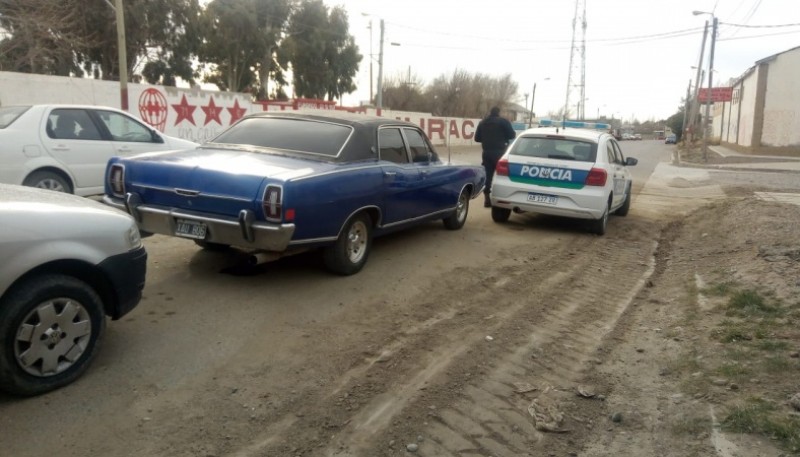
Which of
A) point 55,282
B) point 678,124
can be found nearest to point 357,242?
point 55,282

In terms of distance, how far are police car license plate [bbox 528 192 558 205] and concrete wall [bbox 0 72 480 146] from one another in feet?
22.0

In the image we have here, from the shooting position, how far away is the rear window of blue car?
20.0 ft

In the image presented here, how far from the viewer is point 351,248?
19.9 ft

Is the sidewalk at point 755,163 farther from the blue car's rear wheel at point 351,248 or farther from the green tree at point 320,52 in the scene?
the green tree at point 320,52

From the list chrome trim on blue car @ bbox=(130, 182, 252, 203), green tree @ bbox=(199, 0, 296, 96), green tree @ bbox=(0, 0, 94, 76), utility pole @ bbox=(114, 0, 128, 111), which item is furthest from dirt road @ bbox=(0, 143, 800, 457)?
green tree @ bbox=(199, 0, 296, 96)

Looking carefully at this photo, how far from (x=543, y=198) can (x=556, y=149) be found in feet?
2.67

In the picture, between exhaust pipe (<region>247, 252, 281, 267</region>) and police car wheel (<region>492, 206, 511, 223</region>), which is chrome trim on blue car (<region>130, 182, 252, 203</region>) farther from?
police car wheel (<region>492, 206, 511, 223</region>)

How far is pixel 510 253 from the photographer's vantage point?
302 inches

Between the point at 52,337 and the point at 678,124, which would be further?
the point at 678,124

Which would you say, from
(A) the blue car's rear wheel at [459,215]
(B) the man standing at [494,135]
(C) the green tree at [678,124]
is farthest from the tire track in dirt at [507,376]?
(C) the green tree at [678,124]

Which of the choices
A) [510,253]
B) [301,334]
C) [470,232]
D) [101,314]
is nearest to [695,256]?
[510,253]

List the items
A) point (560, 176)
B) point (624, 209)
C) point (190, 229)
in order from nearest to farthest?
1. point (190, 229)
2. point (560, 176)
3. point (624, 209)

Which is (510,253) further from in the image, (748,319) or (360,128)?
(748,319)

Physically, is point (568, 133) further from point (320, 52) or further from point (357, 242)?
point (320, 52)
